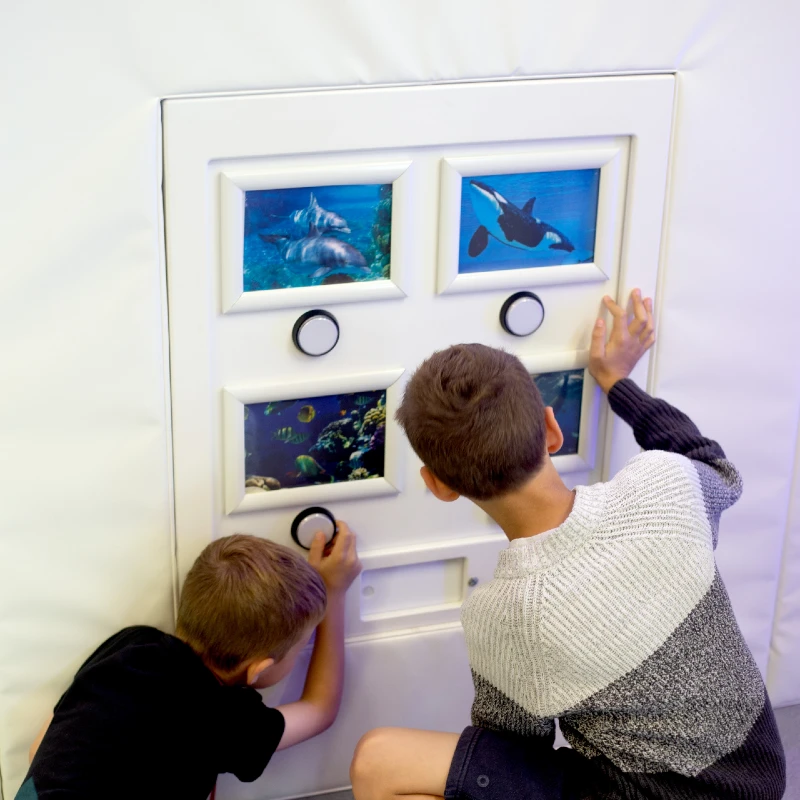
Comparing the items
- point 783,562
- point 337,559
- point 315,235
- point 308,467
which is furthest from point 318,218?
point 783,562

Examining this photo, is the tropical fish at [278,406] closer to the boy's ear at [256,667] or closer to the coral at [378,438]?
the coral at [378,438]

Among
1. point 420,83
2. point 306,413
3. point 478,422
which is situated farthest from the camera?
point 306,413

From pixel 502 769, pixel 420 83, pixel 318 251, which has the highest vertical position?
pixel 420 83

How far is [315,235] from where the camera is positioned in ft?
3.54

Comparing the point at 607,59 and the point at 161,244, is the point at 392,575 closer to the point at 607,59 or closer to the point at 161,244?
the point at 161,244

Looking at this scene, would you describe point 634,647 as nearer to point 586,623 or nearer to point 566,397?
point 586,623

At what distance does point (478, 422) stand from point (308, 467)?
0.97 ft

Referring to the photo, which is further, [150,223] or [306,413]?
[306,413]

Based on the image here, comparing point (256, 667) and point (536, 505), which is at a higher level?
point (536, 505)

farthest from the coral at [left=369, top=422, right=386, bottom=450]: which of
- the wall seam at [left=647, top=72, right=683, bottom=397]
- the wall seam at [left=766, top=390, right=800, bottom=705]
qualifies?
the wall seam at [left=766, top=390, right=800, bottom=705]

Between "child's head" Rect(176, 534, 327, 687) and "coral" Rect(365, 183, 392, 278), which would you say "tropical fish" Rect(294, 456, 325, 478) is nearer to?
"child's head" Rect(176, 534, 327, 687)

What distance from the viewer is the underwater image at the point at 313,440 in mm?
1142

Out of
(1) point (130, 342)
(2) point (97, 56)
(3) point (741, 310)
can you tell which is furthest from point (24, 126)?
(3) point (741, 310)

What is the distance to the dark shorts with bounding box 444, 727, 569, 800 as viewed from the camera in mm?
1006
